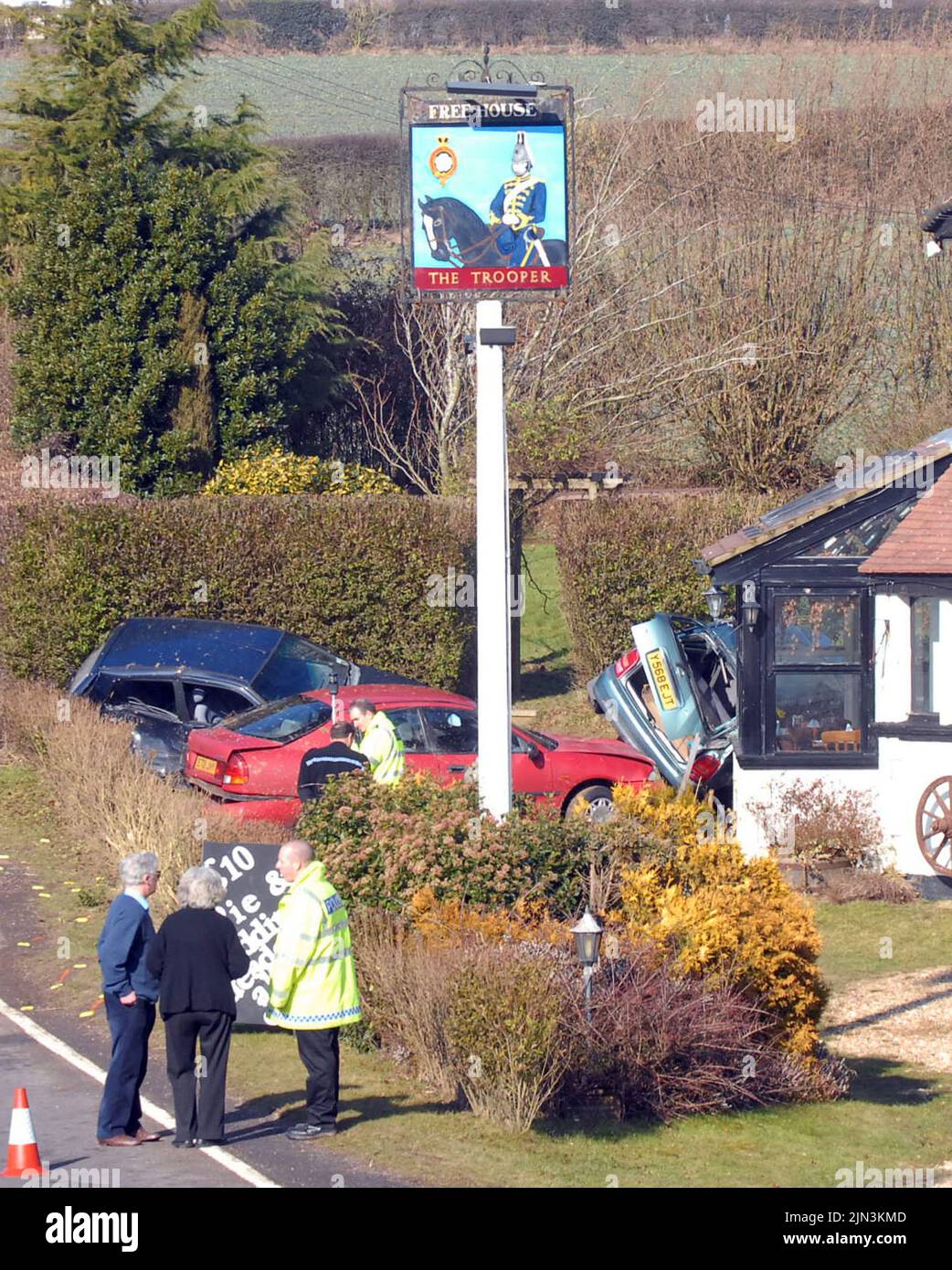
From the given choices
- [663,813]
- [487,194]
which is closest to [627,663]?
[663,813]

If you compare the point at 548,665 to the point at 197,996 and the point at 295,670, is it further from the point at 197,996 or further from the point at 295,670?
the point at 197,996

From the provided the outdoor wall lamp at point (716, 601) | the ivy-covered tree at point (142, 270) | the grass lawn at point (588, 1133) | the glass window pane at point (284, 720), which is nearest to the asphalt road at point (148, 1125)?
the grass lawn at point (588, 1133)

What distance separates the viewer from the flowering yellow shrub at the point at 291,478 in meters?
23.5

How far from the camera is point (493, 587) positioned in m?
10.8

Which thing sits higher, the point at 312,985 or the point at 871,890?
the point at 312,985

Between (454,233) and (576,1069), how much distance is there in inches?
219

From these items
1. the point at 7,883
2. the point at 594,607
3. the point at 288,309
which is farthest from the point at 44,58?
the point at 7,883

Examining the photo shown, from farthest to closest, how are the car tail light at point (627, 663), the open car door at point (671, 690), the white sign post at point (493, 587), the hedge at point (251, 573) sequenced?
the hedge at point (251, 573) < the car tail light at point (627, 663) < the open car door at point (671, 690) < the white sign post at point (493, 587)

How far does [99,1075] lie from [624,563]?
14.9 meters

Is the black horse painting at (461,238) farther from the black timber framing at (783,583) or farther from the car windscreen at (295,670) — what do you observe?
the car windscreen at (295,670)

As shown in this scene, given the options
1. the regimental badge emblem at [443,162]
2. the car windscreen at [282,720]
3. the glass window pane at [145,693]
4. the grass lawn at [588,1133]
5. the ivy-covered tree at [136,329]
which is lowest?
the grass lawn at [588,1133]

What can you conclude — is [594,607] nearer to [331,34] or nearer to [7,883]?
[7,883]

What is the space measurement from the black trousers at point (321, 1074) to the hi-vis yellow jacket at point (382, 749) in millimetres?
4190

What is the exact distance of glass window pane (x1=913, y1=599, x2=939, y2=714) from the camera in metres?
15.0
